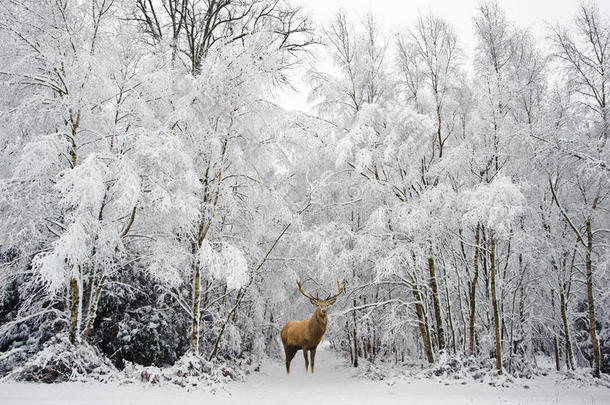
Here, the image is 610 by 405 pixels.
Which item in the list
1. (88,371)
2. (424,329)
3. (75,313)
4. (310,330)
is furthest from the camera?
(424,329)

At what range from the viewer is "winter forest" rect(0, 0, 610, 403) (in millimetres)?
6160

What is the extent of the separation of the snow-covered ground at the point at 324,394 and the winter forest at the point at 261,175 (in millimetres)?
361


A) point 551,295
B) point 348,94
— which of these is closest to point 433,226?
point 348,94

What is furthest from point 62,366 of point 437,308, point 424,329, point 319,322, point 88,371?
point 437,308

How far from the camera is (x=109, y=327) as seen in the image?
8.30 m

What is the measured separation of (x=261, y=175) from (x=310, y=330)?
4.01m

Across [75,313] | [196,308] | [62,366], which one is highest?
[75,313]

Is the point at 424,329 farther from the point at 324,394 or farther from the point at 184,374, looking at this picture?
the point at 184,374

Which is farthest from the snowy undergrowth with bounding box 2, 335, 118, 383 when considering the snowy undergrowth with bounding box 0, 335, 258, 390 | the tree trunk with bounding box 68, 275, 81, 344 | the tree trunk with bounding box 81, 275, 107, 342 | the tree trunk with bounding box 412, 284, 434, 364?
the tree trunk with bounding box 412, 284, 434, 364

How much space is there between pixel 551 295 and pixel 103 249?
12.4 m

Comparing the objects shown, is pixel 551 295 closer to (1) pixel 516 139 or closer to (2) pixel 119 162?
(1) pixel 516 139

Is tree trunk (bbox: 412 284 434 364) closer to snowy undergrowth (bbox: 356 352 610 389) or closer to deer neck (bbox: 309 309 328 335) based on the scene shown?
snowy undergrowth (bbox: 356 352 610 389)

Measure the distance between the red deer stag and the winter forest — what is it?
0.16 metres

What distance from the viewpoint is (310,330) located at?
8.79 m
